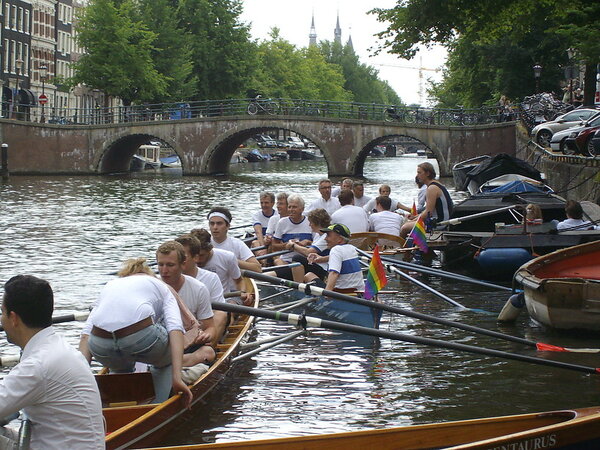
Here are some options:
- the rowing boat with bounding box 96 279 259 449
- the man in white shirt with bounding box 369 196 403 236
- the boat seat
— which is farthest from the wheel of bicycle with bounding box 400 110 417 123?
the boat seat

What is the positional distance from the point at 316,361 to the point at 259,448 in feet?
14.1

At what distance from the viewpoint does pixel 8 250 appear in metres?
19.1

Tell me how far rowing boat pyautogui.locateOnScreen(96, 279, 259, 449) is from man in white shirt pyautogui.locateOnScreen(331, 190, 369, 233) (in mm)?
6937

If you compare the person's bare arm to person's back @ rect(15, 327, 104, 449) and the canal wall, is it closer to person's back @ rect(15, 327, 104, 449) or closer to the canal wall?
person's back @ rect(15, 327, 104, 449)

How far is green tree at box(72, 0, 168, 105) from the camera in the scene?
164 feet

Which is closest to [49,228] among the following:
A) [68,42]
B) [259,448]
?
[259,448]

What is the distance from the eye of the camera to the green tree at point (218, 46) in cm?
5619

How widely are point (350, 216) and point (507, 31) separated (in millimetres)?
14733

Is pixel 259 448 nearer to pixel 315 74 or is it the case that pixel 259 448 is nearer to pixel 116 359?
pixel 116 359

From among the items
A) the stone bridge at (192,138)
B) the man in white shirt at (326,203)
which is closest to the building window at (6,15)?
the stone bridge at (192,138)

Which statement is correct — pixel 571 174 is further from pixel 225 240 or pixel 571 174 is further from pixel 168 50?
pixel 168 50

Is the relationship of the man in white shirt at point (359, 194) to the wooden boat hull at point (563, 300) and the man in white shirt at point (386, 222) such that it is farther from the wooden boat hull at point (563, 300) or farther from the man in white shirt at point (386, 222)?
the wooden boat hull at point (563, 300)

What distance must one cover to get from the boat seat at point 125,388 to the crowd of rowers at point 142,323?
7 centimetres

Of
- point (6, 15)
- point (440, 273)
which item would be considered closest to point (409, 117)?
point (6, 15)
